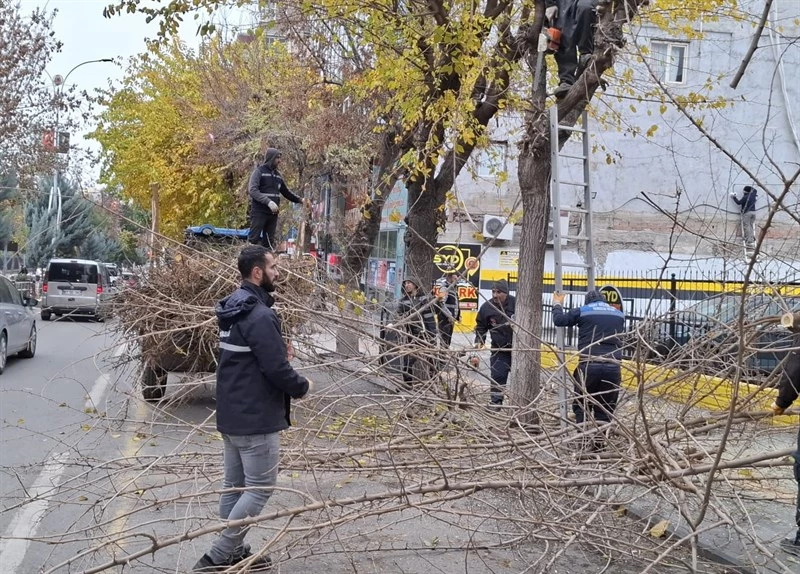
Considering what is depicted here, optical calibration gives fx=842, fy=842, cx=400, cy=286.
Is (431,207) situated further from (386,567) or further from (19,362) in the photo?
(19,362)

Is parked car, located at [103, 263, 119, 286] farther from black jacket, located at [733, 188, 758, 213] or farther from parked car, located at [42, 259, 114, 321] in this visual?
black jacket, located at [733, 188, 758, 213]

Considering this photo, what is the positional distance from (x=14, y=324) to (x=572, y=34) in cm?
1104

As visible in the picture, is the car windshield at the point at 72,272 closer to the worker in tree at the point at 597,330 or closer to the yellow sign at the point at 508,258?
the yellow sign at the point at 508,258

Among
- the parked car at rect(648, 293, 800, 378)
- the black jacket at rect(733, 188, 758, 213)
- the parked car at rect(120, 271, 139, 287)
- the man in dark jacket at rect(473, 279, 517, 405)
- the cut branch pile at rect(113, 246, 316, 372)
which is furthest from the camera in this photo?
the man in dark jacket at rect(473, 279, 517, 405)

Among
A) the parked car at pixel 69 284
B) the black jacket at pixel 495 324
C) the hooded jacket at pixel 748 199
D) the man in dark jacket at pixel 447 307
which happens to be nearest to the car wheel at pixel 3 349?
the black jacket at pixel 495 324

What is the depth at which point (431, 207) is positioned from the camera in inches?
455

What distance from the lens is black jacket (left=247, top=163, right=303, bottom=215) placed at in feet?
33.7

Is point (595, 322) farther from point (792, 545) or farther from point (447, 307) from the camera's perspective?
point (792, 545)

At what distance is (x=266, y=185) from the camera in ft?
34.6

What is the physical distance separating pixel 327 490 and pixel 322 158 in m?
15.4

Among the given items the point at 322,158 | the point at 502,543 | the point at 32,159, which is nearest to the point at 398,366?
the point at 502,543

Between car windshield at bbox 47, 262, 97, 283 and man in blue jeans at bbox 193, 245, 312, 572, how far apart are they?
71.5ft

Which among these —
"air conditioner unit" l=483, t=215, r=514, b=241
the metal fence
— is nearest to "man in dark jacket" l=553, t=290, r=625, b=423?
the metal fence

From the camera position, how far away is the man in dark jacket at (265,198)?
1030 centimetres
